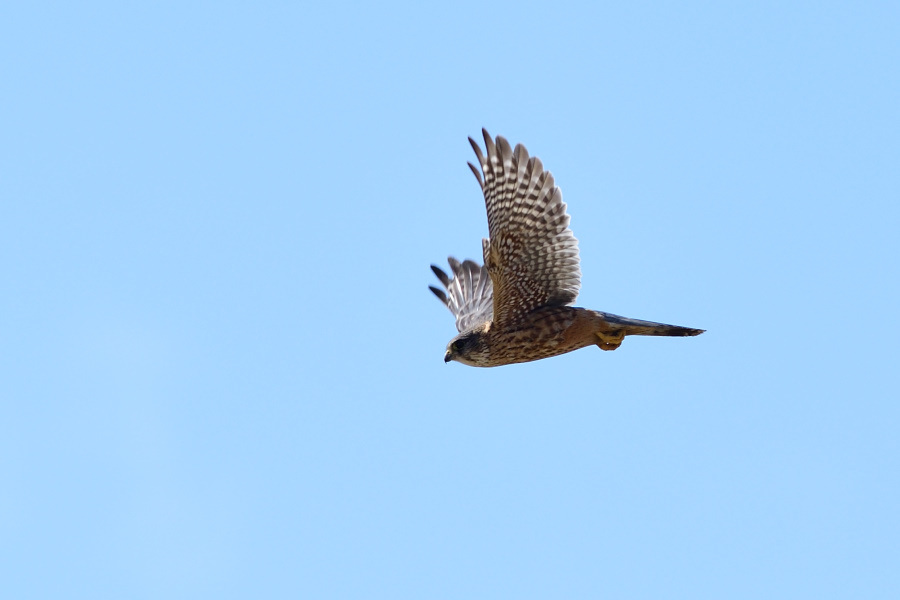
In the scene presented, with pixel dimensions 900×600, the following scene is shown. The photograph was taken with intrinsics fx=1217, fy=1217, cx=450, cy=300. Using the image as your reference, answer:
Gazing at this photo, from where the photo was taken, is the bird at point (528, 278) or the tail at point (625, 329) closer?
the bird at point (528, 278)

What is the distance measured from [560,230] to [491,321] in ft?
4.63

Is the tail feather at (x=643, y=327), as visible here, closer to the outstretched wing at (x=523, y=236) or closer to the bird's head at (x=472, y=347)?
the outstretched wing at (x=523, y=236)

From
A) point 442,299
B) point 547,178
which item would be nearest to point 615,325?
point 547,178

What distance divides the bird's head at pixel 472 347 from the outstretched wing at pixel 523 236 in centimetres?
28

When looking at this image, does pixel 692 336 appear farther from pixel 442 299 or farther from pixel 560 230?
pixel 442 299

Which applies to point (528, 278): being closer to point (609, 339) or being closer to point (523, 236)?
point (523, 236)

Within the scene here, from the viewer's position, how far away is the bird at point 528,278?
504 inches

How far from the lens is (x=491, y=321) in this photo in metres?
13.7

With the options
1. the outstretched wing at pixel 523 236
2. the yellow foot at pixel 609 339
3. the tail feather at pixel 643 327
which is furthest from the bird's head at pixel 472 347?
the tail feather at pixel 643 327

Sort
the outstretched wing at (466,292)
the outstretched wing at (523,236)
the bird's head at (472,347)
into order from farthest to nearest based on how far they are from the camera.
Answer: the outstretched wing at (466,292) → the bird's head at (472,347) → the outstretched wing at (523,236)

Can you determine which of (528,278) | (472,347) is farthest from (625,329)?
(472,347)

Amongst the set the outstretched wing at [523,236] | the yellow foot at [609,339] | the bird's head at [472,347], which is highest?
the outstretched wing at [523,236]

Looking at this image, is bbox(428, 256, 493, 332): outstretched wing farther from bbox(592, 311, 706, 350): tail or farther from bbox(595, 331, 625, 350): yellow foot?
bbox(592, 311, 706, 350): tail

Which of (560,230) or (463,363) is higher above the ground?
(560,230)
